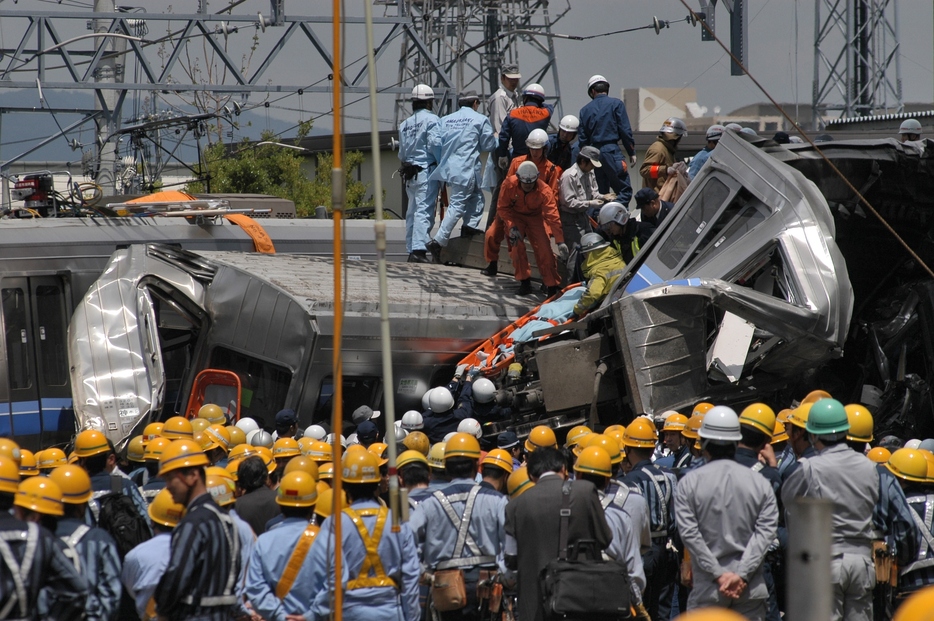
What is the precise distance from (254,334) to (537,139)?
11.5 feet

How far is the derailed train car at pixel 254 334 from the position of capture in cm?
1127

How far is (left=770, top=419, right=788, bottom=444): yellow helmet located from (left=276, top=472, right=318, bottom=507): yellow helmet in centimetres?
368

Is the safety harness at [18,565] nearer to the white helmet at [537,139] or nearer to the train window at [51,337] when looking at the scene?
the train window at [51,337]

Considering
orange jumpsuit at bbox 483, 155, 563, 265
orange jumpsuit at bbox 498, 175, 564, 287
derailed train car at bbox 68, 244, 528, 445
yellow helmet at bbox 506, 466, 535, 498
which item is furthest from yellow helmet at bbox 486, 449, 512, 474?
orange jumpsuit at bbox 483, 155, 563, 265

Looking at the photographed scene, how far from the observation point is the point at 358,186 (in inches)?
1164

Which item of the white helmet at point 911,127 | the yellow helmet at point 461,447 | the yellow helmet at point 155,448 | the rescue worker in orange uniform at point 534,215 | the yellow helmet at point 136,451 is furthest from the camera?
the white helmet at point 911,127

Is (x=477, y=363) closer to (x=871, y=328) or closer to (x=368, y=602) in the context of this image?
(x=871, y=328)

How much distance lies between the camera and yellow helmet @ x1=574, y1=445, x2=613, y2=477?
21.1 feet

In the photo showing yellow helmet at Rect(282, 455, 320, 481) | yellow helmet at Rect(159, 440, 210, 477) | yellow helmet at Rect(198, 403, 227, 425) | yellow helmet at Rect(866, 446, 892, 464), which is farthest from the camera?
yellow helmet at Rect(198, 403, 227, 425)

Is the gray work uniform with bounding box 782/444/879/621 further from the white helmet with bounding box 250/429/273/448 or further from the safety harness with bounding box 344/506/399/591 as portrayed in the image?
the white helmet with bounding box 250/429/273/448

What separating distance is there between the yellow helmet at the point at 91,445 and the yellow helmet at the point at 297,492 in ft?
6.62

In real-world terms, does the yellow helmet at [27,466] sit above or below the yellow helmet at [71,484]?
below

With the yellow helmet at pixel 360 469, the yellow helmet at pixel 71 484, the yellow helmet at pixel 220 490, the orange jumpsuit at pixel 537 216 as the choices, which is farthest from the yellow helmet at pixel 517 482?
the orange jumpsuit at pixel 537 216

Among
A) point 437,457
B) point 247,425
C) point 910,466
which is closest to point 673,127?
point 247,425
